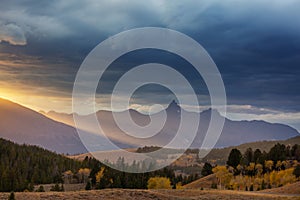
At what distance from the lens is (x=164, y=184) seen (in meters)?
116

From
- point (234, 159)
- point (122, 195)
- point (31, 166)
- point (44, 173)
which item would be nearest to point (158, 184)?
point (234, 159)

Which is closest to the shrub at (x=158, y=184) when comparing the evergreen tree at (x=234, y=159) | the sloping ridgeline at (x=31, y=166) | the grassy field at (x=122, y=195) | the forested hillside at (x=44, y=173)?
the forested hillside at (x=44, y=173)

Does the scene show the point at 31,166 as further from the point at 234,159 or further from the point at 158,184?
the point at 234,159

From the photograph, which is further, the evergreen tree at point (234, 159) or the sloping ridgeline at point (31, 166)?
the sloping ridgeline at point (31, 166)

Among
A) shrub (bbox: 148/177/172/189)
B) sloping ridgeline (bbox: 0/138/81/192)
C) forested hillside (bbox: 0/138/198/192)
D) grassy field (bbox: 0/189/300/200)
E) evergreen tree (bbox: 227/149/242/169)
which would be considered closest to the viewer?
Answer: grassy field (bbox: 0/189/300/200)

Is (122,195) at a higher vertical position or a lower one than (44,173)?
lower

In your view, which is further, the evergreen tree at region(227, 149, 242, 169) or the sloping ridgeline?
the sloping ridgeline

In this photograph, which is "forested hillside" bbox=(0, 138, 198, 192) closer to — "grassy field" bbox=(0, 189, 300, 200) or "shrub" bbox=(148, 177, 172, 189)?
"shrub" bbox=(148, 177, 172, 189)

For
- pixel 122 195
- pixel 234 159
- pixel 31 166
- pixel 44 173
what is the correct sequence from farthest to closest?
pixel 31 166, pixel 44 173, pixel 234 159, pixel 122 195

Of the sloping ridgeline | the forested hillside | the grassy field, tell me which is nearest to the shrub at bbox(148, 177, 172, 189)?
the forested hillside

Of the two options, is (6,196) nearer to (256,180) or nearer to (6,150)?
(256,180)

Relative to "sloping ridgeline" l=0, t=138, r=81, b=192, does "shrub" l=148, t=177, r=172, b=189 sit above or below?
below

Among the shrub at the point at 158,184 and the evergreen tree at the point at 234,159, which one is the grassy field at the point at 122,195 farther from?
the evergreen tree at the point at 234,159

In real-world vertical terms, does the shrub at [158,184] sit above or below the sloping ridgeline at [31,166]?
below
